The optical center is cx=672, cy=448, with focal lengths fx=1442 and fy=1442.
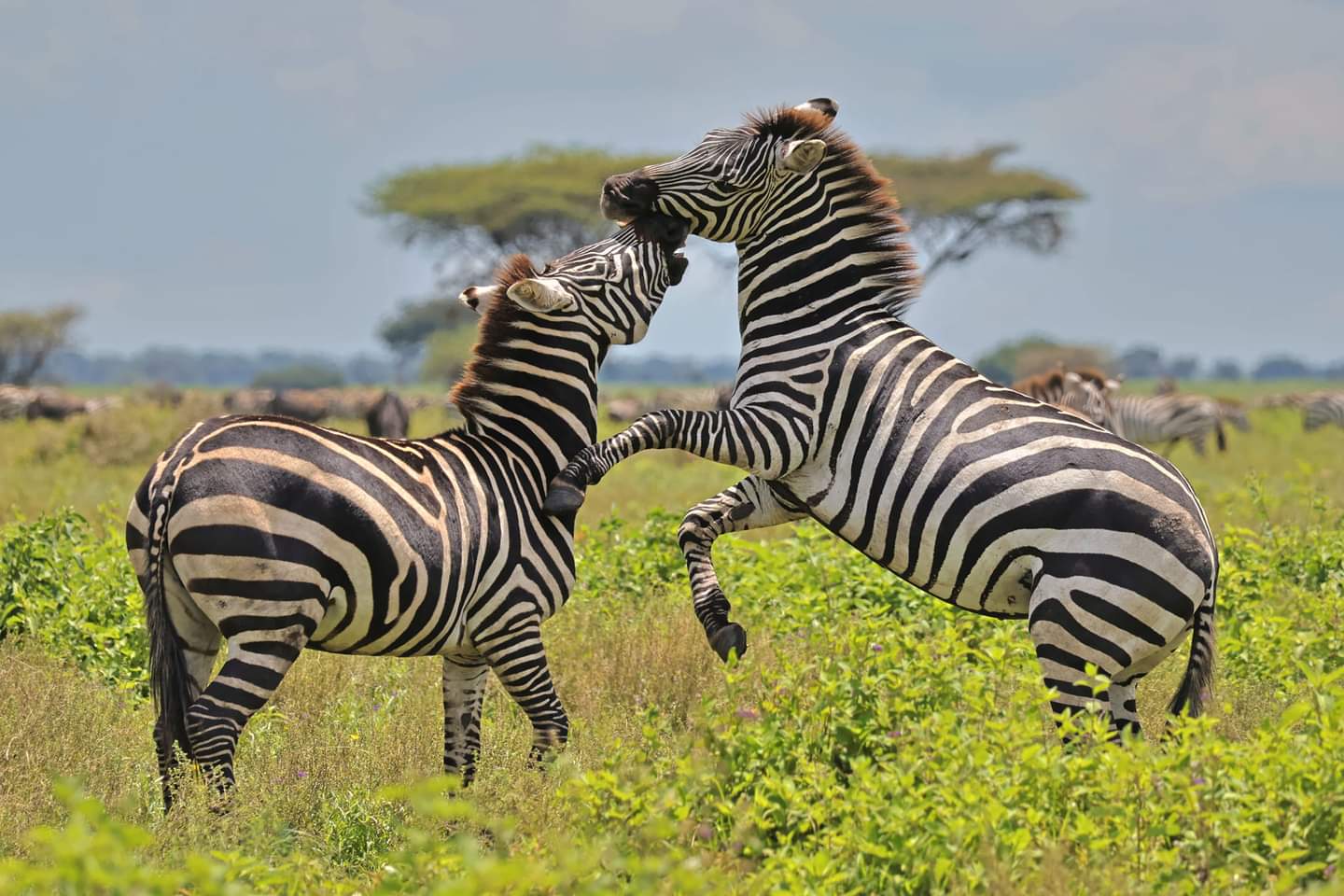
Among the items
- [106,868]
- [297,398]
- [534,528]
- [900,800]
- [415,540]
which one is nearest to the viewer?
[106,868]

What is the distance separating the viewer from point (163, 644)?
Answer: 4969 mm

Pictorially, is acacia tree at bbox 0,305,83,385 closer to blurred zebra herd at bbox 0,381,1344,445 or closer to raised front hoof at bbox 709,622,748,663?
blurred zebra herd at bbox 0,381,1344,445

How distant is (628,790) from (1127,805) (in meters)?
1.43

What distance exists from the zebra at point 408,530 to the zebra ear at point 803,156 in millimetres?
575

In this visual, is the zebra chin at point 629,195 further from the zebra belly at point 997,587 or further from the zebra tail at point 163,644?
the zebra tail at point 163,644

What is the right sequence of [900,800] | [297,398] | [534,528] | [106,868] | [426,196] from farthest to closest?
1. [426,196]
2. [297,398]
3. [534,528]
4. [900,800]
5. [106,868]

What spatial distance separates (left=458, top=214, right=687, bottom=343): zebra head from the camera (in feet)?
19.2

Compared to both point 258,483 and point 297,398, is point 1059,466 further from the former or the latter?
point 297,398

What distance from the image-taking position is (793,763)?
4656mm

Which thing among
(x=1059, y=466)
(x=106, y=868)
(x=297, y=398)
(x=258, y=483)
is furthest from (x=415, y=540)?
(x=297, y=398)

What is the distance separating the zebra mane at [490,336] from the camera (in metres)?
5.83

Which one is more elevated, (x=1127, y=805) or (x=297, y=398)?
(x=297, y=398)

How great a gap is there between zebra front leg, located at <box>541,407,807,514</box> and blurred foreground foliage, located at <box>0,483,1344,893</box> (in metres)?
0.77

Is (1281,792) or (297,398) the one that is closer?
(1281,792)
